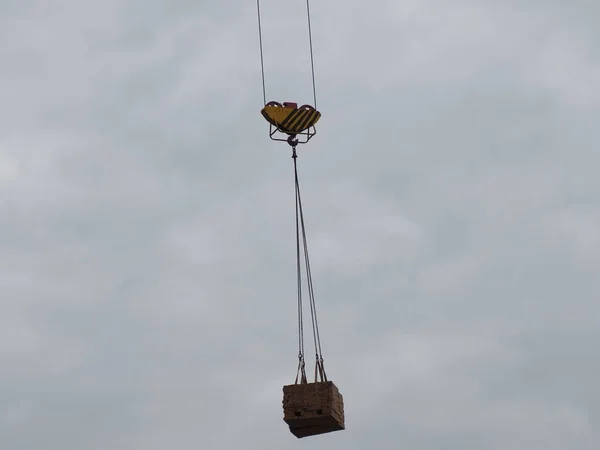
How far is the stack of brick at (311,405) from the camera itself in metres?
31.9

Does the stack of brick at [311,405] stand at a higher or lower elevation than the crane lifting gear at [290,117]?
lower

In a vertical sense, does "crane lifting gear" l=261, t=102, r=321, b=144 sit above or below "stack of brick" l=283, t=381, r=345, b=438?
above

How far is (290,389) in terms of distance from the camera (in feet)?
106

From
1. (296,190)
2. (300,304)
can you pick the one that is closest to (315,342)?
(300,304)

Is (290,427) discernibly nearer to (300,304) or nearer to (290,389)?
(290,389)

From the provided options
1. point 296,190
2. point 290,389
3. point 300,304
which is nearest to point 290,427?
point 290,389

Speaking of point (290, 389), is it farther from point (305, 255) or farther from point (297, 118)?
point (297, 118)

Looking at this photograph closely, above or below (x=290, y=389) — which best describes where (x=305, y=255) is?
above

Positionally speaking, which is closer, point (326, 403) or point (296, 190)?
point (326, 403)

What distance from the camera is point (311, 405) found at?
31984 millimetres

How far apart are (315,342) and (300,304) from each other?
1.03m

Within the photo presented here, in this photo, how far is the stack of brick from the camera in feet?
105

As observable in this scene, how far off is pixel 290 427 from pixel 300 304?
312 cm

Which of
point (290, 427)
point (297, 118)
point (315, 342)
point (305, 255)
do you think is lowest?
point (290, 427)
